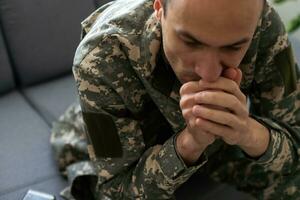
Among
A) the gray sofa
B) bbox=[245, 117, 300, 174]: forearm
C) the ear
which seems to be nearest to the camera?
the ear

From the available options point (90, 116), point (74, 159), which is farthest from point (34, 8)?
point (90, 116)

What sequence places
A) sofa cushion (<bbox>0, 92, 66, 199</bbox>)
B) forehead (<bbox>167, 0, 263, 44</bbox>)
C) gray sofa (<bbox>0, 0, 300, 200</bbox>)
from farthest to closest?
gray sofa (<bbox>0, 0, 300, 200</bbox>) → sofa cushion (<bbox>0, 92, 66, 199</bbox>) → forehead (<bbox>167, 0, 263, 44</bbox>)

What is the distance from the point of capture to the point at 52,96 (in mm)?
1546

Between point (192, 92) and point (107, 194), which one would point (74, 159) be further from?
point (192, 92)

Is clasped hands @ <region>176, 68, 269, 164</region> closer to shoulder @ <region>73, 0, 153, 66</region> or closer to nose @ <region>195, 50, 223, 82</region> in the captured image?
nose @ <region>195, 50, 223, 82</region>

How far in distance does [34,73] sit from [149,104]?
2.19ft

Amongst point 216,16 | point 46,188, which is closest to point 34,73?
point 46,188

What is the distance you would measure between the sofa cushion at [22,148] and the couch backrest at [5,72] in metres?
0.05

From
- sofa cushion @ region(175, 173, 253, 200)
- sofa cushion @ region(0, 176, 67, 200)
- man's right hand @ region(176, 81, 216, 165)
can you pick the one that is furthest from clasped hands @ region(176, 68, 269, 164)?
sofa cushion @ region(0, 176, 67, 200)

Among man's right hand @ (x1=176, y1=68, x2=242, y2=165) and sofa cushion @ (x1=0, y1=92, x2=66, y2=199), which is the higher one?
man's right hand @ (x1=176, y1=68, x2=242, y2=165)

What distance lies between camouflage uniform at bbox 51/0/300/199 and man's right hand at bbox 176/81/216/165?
22 mm

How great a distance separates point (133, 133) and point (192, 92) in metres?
0.22

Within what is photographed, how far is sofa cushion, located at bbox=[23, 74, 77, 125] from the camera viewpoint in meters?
1.47

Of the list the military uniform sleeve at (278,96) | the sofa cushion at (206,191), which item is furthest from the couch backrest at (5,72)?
the military uniform sleeve at (278,96)
